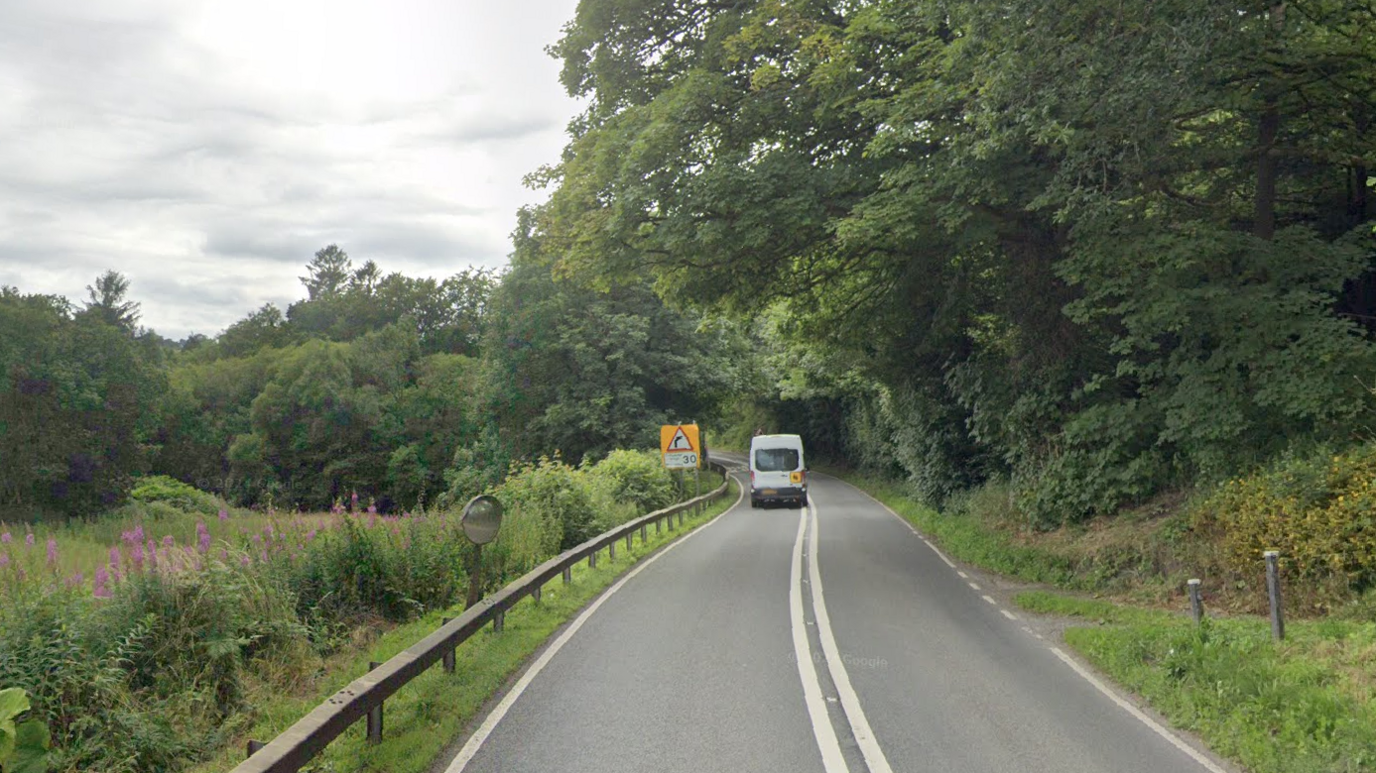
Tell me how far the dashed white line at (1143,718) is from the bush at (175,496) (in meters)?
39.8

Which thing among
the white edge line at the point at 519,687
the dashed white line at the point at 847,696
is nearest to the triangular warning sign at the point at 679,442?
the white edge line at the point at 519,687

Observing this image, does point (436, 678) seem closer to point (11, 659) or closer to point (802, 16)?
point (11, 659)

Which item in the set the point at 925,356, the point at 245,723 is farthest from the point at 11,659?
the point at 925,356

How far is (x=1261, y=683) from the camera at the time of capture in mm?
6891

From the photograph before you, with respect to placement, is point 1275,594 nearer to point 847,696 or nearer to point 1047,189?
point 847,696

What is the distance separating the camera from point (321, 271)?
394 feet

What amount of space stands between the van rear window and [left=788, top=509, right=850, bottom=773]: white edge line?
19.7m

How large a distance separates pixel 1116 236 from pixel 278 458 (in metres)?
48.4

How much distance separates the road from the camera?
19.9ft

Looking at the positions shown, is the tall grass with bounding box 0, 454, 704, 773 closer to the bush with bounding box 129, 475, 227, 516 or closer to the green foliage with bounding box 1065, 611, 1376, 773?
the green foliage with bounding box 1065, 611, 1376, 773

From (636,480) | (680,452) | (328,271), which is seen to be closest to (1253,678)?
(636,480)

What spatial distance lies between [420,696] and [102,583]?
3.33 meters

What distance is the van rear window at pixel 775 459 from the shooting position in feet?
109

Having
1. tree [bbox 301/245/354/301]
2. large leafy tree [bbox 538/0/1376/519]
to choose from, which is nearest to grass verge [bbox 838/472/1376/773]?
large leafy tree [bbox 538/0/1376/519]
